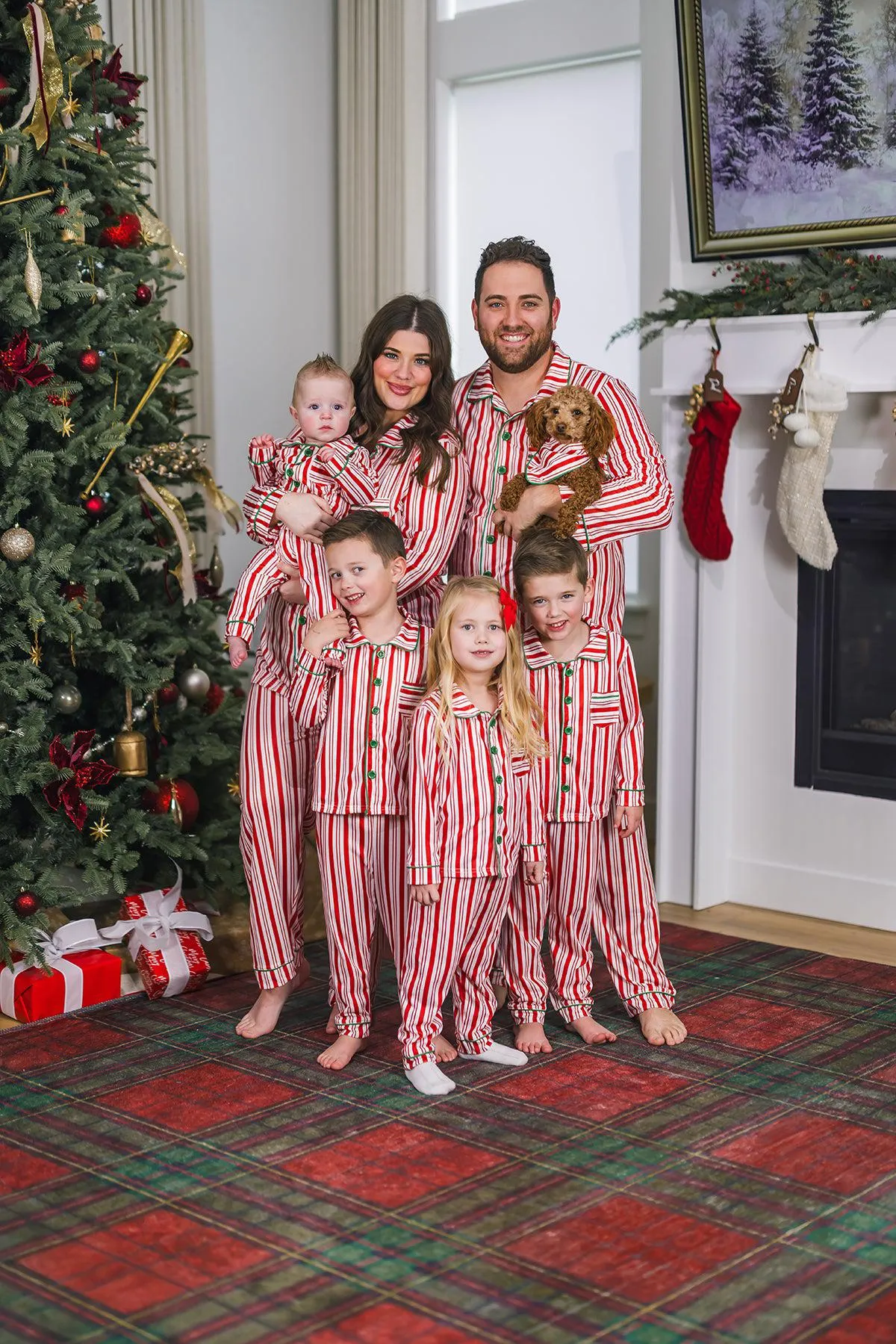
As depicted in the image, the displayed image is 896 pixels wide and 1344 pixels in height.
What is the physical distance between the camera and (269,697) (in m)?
3.36

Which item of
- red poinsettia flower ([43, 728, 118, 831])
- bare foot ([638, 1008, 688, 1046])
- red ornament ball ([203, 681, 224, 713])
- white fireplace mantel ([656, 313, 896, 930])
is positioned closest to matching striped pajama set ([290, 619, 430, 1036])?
bare foot ([638, 1008, 688, 1046])

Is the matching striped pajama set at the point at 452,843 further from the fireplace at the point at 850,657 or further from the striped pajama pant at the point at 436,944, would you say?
the fireplace at the point at 850,657

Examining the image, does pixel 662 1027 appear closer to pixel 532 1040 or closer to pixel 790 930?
pixel 532 1040

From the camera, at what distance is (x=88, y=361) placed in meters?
3.73

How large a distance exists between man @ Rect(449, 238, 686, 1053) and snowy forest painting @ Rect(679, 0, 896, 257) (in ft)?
A: 3.40

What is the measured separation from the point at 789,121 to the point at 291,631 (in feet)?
6.58

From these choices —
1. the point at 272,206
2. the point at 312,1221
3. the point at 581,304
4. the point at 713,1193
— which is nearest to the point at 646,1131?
the point at 713,1193

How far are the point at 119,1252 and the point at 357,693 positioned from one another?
3.95ft

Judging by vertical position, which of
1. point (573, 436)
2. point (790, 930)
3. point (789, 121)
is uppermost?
point (789, 121)

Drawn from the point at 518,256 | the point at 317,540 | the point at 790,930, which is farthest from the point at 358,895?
the point at 790,930

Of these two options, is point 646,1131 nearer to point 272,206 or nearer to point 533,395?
point 533,395

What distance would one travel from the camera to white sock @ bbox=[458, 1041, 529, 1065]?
325cm

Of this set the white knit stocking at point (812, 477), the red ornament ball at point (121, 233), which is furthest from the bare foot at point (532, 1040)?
the red ornament ball at point (121, 233)

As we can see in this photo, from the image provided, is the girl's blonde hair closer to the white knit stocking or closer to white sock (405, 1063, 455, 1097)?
white sock (405, 1063, 455, 1097)
